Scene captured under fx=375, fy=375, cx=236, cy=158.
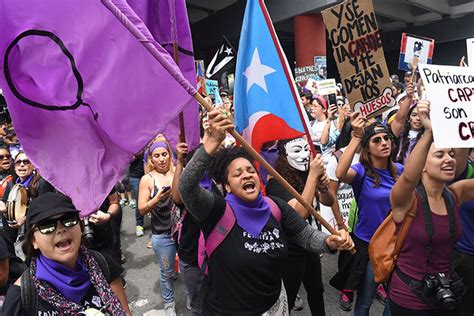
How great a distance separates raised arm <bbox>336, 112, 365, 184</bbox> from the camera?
2.84m

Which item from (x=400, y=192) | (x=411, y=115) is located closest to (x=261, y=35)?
(x=400, y=192)

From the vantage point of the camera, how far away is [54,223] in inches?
68.6

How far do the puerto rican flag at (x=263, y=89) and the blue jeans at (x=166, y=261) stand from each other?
148 centimetres

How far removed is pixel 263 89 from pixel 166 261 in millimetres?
1983

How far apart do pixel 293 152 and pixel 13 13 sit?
219cm

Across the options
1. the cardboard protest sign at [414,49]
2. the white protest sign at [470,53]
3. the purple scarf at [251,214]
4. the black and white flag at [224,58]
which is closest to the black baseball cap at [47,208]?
Result: the purple scarf at [251,214]

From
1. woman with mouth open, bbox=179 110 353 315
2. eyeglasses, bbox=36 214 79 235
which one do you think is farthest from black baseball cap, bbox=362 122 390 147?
eyeglasses, bbox=36 214 79 235

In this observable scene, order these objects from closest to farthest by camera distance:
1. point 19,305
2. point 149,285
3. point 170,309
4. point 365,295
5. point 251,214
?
point 19,305 → point 251,214 → point 365,295 → point 170,309 → point 149,285

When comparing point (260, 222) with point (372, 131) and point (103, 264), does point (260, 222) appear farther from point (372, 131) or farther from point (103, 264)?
point (372, 131)

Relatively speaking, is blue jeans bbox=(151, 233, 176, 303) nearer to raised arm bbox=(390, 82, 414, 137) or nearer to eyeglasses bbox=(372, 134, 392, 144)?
eyeglasses bbox=(372, 134, 392, 144)

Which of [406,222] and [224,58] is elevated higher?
[224,58]

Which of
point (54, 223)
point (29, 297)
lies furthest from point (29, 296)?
point (54, 223)

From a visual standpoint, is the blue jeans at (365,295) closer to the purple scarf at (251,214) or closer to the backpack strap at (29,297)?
the purple scarf at (251,214)

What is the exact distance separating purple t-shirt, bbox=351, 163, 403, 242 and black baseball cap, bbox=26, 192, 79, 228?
2148 millimetres
